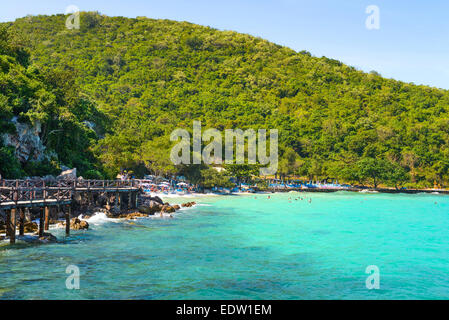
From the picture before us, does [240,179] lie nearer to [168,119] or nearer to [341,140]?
[168,119]

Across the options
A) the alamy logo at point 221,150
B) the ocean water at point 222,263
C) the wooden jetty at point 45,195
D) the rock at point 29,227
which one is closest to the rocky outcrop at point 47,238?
the wooden jetty at point 45,195

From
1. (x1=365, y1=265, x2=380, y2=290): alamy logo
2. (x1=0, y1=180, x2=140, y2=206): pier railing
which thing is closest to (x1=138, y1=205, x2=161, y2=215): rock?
(x1=0, y1=180, x2=140, y2=206): pier railing

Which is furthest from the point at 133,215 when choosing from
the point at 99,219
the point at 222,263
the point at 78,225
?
the point at 222,263

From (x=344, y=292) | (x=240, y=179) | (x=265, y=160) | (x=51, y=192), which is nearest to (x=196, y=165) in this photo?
(x=240, y=179)

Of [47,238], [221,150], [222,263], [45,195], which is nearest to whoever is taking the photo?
[222,263]

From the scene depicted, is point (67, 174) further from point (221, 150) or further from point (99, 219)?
point (221, 150)
